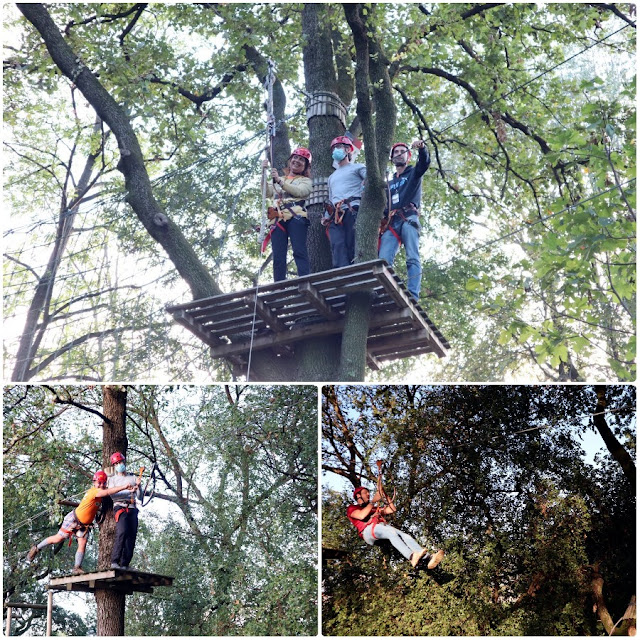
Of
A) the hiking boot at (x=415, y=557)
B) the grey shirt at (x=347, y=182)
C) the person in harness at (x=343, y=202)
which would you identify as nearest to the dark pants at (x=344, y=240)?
the person in harness at (x=343, y=202)

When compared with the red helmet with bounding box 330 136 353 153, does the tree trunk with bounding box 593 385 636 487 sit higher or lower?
lower

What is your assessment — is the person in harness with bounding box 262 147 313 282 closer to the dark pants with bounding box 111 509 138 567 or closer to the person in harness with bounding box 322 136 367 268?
the person in harness with bounding box 322 136 367 268

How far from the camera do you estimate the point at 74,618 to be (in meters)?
5.23

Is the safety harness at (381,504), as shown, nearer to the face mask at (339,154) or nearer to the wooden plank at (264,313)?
the wooden plank at (264,313)

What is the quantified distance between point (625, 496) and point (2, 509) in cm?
Answer: 370

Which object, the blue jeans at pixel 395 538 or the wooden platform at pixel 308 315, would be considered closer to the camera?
the blue jeans at pixel 395 538

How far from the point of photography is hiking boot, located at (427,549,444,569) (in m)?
4.33

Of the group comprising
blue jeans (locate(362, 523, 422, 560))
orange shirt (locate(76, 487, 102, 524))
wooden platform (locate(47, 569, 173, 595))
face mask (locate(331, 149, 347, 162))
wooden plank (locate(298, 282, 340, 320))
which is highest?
face mask (locate(331, 149, 347, 162))

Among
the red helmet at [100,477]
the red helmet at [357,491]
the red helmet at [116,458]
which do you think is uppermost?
the red helmet at [116,458]

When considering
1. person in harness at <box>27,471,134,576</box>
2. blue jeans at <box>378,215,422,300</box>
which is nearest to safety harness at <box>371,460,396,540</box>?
person in harness at <box>27,471,134,576</box>

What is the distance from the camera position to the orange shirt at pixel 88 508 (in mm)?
4855

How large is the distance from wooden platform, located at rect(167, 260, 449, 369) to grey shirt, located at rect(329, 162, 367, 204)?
0.78 meters

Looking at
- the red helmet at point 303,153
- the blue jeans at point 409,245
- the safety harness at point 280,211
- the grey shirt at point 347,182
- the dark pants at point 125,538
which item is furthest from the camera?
the red helmet at point 303,153

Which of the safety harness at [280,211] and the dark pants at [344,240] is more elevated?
the safety harness at [280,211]
